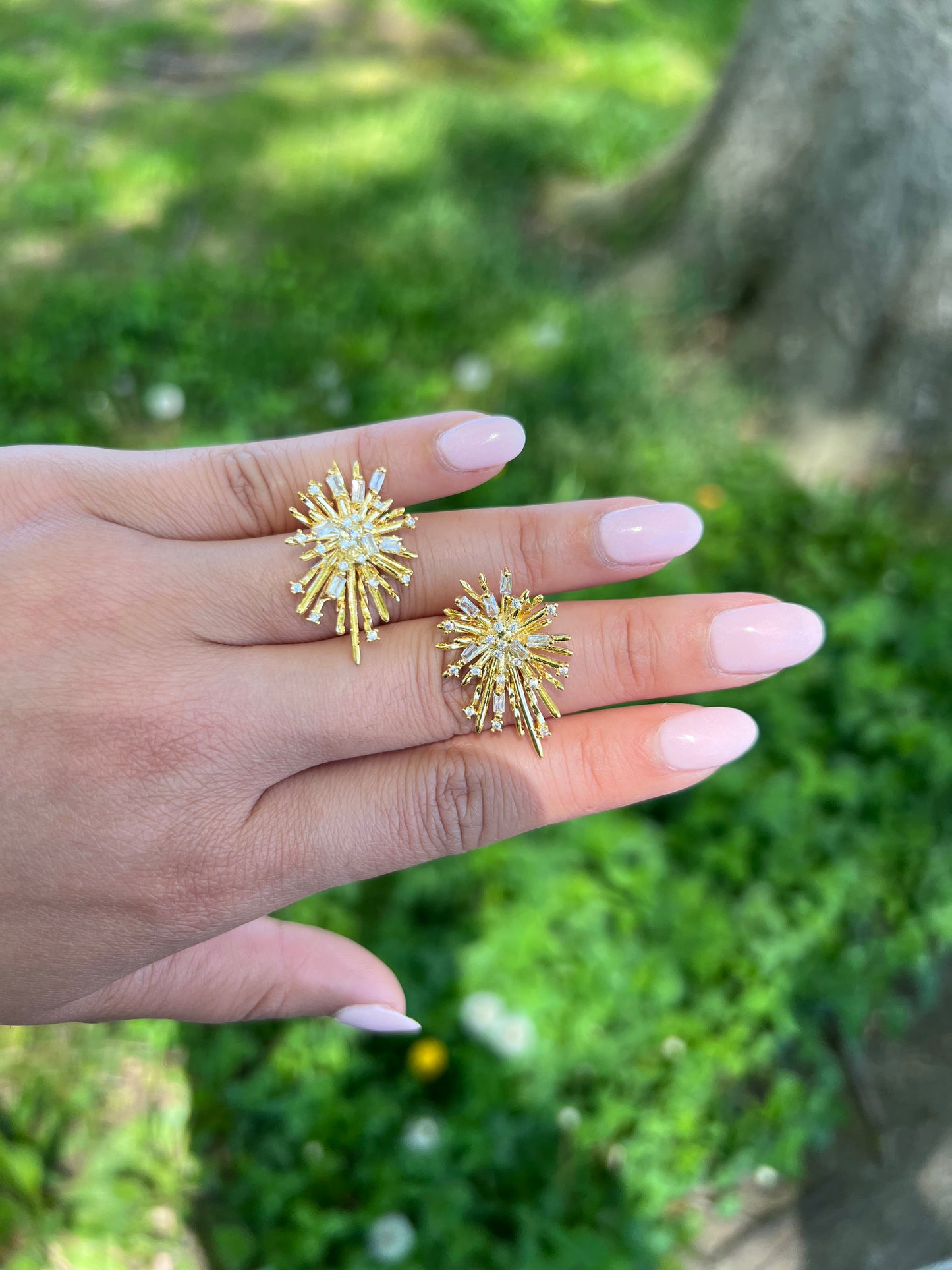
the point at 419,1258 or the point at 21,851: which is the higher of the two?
the point at 21,851

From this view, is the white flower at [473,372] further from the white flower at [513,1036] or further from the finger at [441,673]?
the white flower at [513,1036]

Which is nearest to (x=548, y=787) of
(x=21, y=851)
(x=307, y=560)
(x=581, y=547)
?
(x=581, y=547)

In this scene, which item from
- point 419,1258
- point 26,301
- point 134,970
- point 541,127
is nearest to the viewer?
point 134,970

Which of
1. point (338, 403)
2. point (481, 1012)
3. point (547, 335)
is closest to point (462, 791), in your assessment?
point (481, 1012)

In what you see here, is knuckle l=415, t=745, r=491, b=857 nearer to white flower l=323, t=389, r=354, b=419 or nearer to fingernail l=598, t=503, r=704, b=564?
fingernail l=598, t=503, r=704, b=564

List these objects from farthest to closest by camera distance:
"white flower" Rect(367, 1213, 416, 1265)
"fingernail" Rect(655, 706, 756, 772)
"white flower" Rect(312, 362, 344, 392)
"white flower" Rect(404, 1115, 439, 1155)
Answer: "white flower" Rect(312, 362, 344, 392) → "white flower" Rect(404, 1115, 439, 1155) → "white flower" Rect(367, 1213, 416, 1265) → "fingernail" Rect(655, 706, 756, 772)

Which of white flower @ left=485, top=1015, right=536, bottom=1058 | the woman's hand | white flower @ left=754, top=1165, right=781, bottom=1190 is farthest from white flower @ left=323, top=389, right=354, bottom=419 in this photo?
white flower @ left=754, top=1165, right=781, bottom=1190

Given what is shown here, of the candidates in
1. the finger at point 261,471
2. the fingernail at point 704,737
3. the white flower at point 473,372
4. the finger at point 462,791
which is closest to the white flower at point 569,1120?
the finger at point 462,791

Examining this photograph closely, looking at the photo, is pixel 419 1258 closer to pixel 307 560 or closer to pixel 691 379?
pixel 307 560
